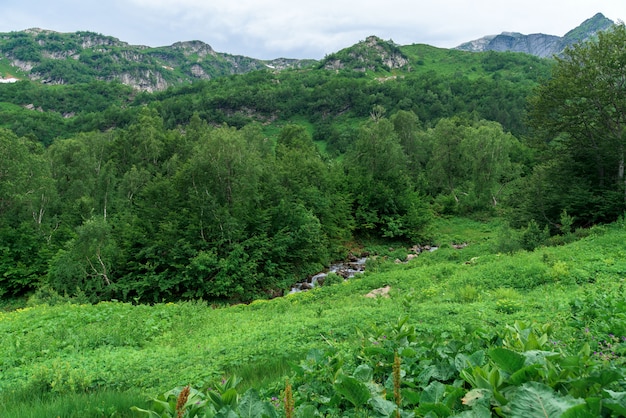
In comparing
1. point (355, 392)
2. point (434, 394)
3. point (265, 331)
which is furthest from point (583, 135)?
point (355, 392)

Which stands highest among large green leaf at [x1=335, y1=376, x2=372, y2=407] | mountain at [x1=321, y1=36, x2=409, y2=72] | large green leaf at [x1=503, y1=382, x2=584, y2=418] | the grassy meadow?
mountain at [x1=321, y1=36, x2=409, y2=72]

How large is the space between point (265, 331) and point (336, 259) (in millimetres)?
22870

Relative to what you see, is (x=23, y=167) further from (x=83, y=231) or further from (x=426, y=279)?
(x=426, y=279)

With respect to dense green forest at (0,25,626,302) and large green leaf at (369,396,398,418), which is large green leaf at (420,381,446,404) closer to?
large green leaf at (369,396,398,418)

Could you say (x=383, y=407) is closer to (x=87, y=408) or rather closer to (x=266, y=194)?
(x=87, y=408)

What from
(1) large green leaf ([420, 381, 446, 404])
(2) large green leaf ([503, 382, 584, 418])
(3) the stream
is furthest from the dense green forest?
(2) large green leaf ([503, 382, 584, 418])

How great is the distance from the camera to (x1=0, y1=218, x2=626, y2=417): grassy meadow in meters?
4.75

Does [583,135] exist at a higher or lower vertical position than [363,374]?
higher

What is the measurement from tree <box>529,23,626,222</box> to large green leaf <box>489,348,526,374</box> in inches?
891

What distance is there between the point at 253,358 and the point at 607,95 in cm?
2292

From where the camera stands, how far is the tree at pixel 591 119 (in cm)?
1969

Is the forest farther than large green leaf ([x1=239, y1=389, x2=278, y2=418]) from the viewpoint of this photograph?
Yes

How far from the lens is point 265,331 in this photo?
29.8 feet

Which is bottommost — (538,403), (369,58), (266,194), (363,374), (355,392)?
(266,194)
